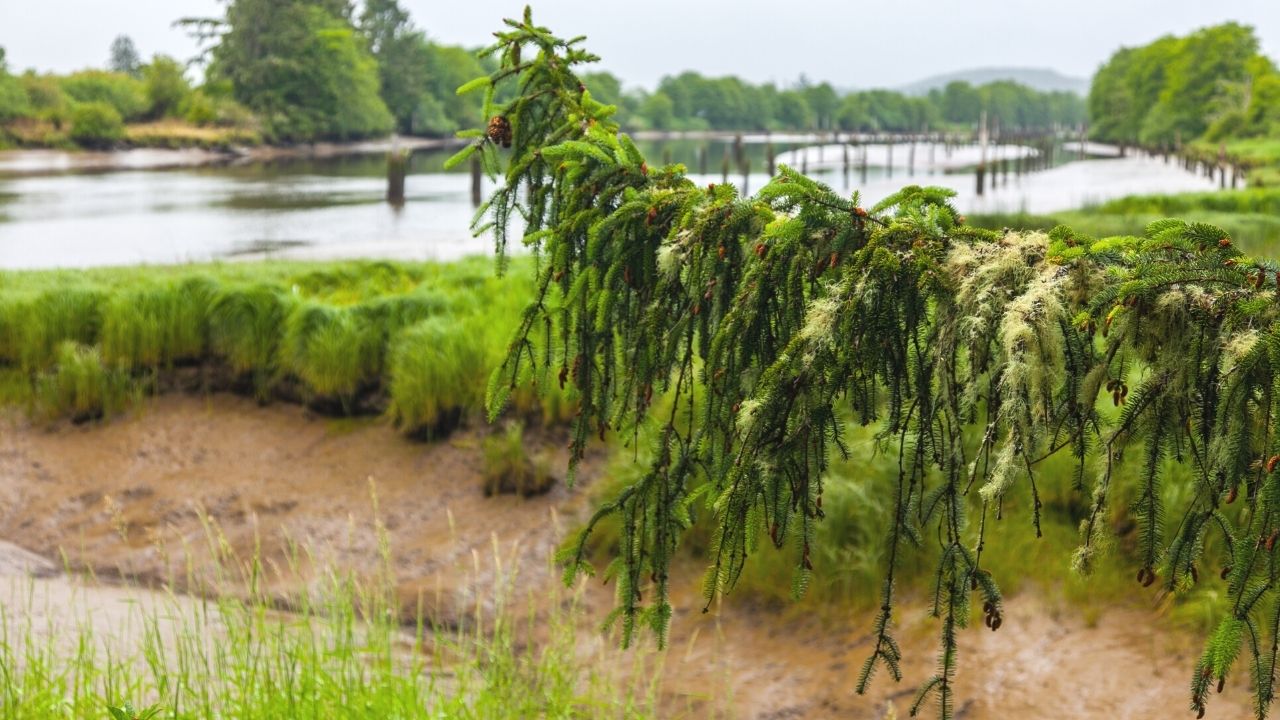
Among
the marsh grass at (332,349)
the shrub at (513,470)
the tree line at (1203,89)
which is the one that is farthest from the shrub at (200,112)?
the shrub at (513,470)

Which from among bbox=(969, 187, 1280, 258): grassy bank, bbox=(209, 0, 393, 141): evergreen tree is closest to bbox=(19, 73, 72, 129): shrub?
bbox=(209, 0, 393, 141): evergreen tree

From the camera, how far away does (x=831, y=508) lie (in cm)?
636

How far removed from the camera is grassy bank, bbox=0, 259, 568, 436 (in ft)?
28.6

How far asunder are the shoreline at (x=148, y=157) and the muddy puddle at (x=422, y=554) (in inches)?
1990

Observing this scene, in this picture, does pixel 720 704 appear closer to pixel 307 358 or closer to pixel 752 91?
pixel 307 358

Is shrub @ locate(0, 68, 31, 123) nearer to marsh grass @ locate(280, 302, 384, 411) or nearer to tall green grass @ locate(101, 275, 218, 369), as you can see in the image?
tall green grass @ locate(101, 275, 218, 369)

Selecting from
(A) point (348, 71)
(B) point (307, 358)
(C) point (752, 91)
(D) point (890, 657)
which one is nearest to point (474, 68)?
(A) point (348, 71)

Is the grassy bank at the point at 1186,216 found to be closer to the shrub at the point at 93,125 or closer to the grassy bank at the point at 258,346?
the grassy bank at the point at 258,346

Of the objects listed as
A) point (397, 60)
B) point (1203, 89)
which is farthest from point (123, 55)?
point (1203, 89)

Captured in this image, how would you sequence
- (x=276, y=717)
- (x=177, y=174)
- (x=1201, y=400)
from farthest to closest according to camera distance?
1. (x=177, y=174)
2. (x=276, y=717)
3. (x=1201, y=400)

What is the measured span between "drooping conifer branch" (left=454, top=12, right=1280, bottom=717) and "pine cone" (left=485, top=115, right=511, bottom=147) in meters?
0.28

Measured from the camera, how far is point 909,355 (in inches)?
117

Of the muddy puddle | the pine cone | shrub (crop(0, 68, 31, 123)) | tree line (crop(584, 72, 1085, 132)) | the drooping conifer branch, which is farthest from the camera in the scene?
tree line (crop(584, 72, 1085, 132))

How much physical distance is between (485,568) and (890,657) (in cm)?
492
